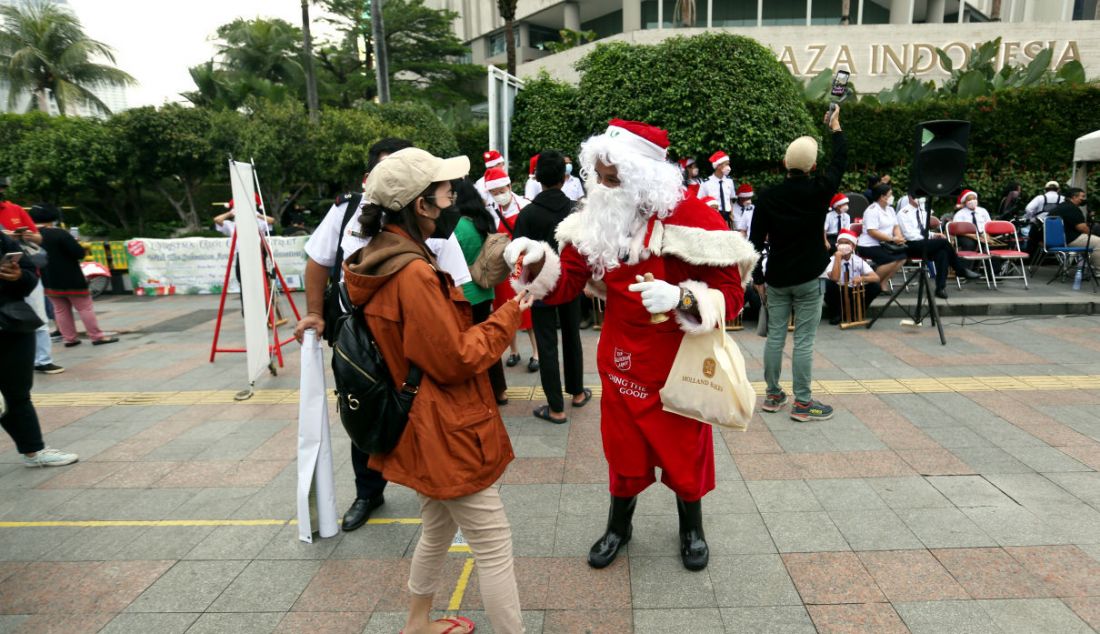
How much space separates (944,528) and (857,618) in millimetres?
972

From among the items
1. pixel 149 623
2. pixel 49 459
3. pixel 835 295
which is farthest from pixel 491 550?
pixel 835 295

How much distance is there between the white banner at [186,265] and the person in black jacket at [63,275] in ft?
12.7

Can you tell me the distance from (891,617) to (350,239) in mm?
2857

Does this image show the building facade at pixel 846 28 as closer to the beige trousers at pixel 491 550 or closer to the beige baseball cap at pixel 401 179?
the beige baseball cap at pixel 401 179

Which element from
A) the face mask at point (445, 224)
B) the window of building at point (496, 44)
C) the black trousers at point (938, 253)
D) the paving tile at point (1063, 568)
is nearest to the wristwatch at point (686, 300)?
the face mask at point (445, 224)

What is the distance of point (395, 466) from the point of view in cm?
217

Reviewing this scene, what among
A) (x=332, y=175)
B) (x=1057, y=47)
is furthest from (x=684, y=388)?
(x=1057, y=47)

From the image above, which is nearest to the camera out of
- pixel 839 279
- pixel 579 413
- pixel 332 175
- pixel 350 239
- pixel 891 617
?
pixel 891 617

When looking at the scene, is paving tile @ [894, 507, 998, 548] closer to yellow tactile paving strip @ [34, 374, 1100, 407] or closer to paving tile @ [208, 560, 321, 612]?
yellow tactile paving strip @ [34, 374, 1100, 407]

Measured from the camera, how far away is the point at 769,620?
2.54 meters

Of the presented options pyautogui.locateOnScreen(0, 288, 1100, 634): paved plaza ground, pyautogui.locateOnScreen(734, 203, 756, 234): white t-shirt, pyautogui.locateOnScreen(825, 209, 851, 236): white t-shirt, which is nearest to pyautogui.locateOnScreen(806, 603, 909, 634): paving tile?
pyautogui.locateOnScreen(0, 288, 1100, 634): paved plaza ground

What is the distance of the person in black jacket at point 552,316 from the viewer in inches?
182

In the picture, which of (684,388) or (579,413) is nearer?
(684,388)

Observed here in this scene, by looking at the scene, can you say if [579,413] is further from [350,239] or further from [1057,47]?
[1057,47]
